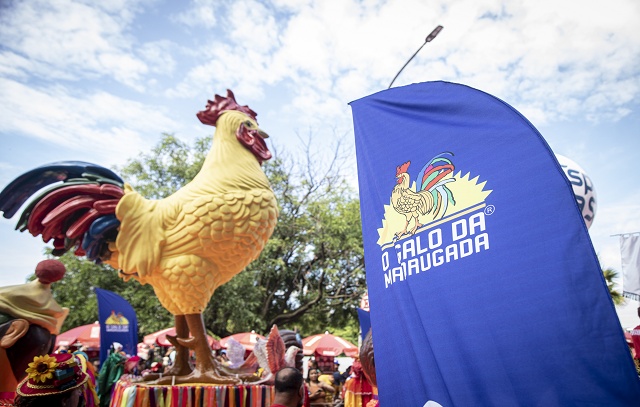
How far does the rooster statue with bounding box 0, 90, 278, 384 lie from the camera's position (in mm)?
4492

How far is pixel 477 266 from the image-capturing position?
5.79 feet

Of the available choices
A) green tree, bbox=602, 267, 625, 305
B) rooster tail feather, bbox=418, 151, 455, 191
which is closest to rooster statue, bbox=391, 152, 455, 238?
rooster tail feather, bbox=418, 151, 455, 191

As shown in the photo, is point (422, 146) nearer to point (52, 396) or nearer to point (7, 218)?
point (52, 396)

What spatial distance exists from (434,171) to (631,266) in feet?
37.5

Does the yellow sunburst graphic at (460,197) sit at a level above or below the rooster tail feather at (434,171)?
Result: below

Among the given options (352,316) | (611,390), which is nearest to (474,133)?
(611,390)

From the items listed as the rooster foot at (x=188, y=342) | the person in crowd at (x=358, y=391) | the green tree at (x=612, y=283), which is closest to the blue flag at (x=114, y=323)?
the rooster foot at (x=188, y=342)

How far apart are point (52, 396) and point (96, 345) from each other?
1296 centimetres

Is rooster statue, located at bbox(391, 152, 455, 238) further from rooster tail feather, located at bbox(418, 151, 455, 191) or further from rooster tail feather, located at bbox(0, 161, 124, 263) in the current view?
rooster tail feather, located at bbox(0, 161, 124, 263)

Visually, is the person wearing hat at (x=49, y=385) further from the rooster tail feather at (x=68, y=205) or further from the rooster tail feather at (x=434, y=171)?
the rooster tail feather at (x=68, y=205)

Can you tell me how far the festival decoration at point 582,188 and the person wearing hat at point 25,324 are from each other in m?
6.13

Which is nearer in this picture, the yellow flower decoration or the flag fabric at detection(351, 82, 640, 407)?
the flag fabric at detection(351, 82, 640, 407)

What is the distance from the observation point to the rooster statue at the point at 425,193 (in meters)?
1.95

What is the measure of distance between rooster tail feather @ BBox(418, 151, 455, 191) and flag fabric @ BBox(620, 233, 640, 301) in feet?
36.4
